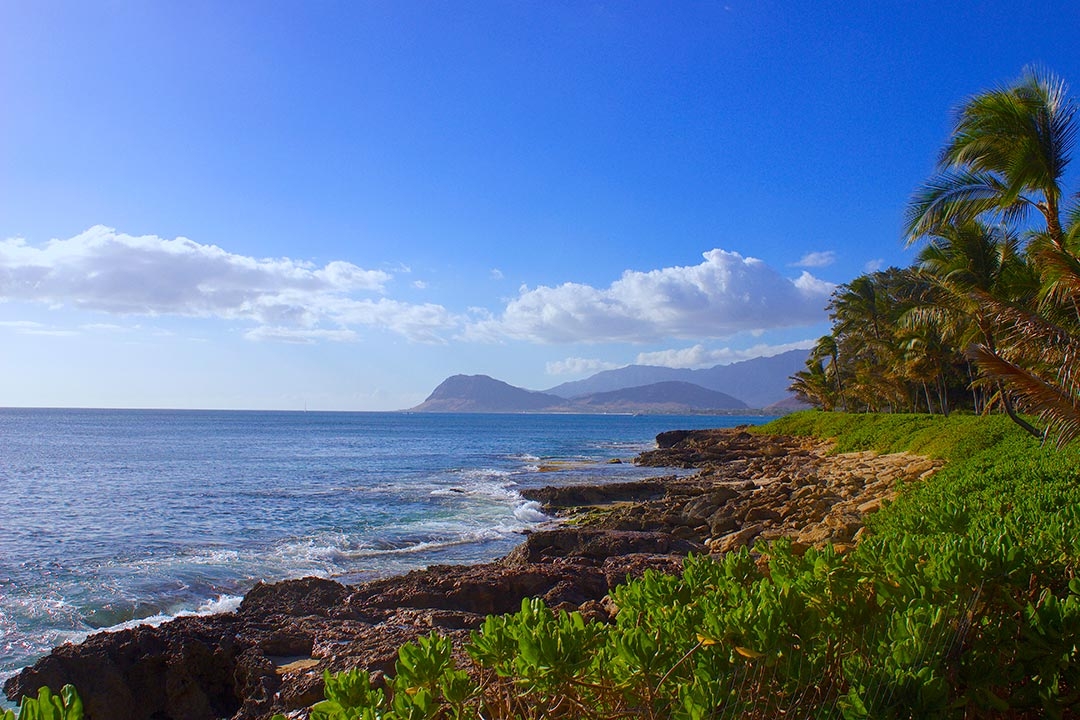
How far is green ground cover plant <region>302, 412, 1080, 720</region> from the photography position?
2.90 metres

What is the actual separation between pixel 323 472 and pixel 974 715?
1563 inches

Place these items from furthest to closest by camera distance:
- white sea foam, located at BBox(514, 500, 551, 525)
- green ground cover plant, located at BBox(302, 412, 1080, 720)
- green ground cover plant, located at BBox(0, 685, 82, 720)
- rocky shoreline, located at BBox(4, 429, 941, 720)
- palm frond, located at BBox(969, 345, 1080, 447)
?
white sea foam, located at BBox(514, 500, 551, 525) < palm frond, located at BBox(969, 345, 1080, 447) < rocky shoreline, located at BBox(4, 429, 941, 720) < green ground cover plant, located at BBox(302, 412, 1080, 720) < green ground cover plant, located at BBox(0, 685, 82, 720)

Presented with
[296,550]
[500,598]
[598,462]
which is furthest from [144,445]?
[500,598]

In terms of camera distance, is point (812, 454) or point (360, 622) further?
point (812, 454)

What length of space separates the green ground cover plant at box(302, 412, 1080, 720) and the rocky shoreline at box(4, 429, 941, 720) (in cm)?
114

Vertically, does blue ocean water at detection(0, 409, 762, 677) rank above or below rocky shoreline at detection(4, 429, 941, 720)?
below

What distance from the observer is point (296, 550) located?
57.3 feet

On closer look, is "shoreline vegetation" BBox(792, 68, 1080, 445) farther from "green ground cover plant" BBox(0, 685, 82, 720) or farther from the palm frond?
"green ground cover plant" BBox(0, 685, 82, 720)

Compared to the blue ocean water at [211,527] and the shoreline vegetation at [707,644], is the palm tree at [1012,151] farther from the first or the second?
the blue ocean water at [211,527]

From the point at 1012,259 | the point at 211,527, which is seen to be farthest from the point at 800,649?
the point at 211,527

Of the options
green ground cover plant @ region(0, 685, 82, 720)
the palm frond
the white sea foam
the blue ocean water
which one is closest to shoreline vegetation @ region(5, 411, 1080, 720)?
the palm frond

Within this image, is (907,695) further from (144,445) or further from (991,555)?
(144,445)

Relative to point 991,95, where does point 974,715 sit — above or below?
below

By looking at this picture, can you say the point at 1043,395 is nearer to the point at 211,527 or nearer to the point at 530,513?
the point at 530,513
